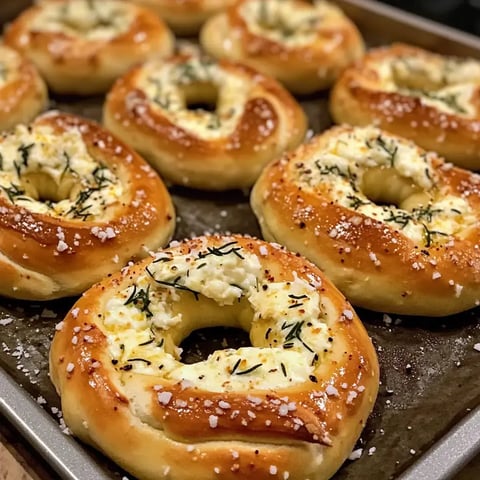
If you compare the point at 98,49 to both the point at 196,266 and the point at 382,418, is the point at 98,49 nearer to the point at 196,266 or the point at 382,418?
the point at 196,266

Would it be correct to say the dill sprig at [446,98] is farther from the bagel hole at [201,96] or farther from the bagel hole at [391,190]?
the bagel hole at [201,96]

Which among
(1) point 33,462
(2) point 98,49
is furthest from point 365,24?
(1) point 33,462

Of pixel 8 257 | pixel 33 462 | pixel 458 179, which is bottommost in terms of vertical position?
pixel 33 462

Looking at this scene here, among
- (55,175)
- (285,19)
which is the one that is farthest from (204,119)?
(285,19)

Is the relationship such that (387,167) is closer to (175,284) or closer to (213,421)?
(175,284)

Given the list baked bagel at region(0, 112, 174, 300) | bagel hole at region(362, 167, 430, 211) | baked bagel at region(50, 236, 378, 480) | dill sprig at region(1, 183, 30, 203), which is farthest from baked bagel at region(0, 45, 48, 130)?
bagel hole at region(362, 167, 430, 211)

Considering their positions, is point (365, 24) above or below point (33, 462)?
above
